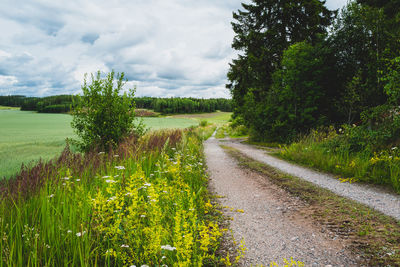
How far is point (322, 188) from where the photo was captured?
6.05 m

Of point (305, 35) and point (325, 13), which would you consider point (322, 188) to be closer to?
point (305, 35)

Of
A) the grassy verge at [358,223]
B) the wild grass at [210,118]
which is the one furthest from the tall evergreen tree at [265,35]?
the wild grass at [210,118]

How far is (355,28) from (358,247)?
54.4ft

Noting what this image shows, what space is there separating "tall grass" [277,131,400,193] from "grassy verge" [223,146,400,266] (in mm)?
2061

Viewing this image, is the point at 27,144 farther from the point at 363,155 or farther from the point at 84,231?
the point at 363,155

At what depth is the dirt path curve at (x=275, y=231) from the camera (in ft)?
9.71

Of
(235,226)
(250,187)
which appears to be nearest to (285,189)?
(250,187)

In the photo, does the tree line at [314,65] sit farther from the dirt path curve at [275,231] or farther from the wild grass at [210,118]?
the wild grass at [210,118]

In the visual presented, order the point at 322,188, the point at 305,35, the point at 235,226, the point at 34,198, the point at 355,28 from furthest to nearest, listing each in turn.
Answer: the point at 305,35 < the point at 355,28 < the point at 322,188 < the point at 235,226 < the point at 34,198

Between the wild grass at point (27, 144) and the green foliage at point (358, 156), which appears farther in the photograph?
the wild grass at point (27, 144)

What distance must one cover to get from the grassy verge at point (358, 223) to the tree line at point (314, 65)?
567 cm

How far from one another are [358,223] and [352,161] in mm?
4619

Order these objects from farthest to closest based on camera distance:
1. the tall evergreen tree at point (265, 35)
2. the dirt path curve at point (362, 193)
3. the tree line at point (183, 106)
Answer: the tree line at point (183, 106)
the tall evergreen tree at point (265, 35)
the dirt path curve at point (362, 193)

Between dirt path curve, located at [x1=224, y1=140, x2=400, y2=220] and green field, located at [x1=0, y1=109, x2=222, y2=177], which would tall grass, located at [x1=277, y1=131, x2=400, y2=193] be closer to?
dirt path curve, located at [x1=224, y1=140, x2=400, y2=220]
